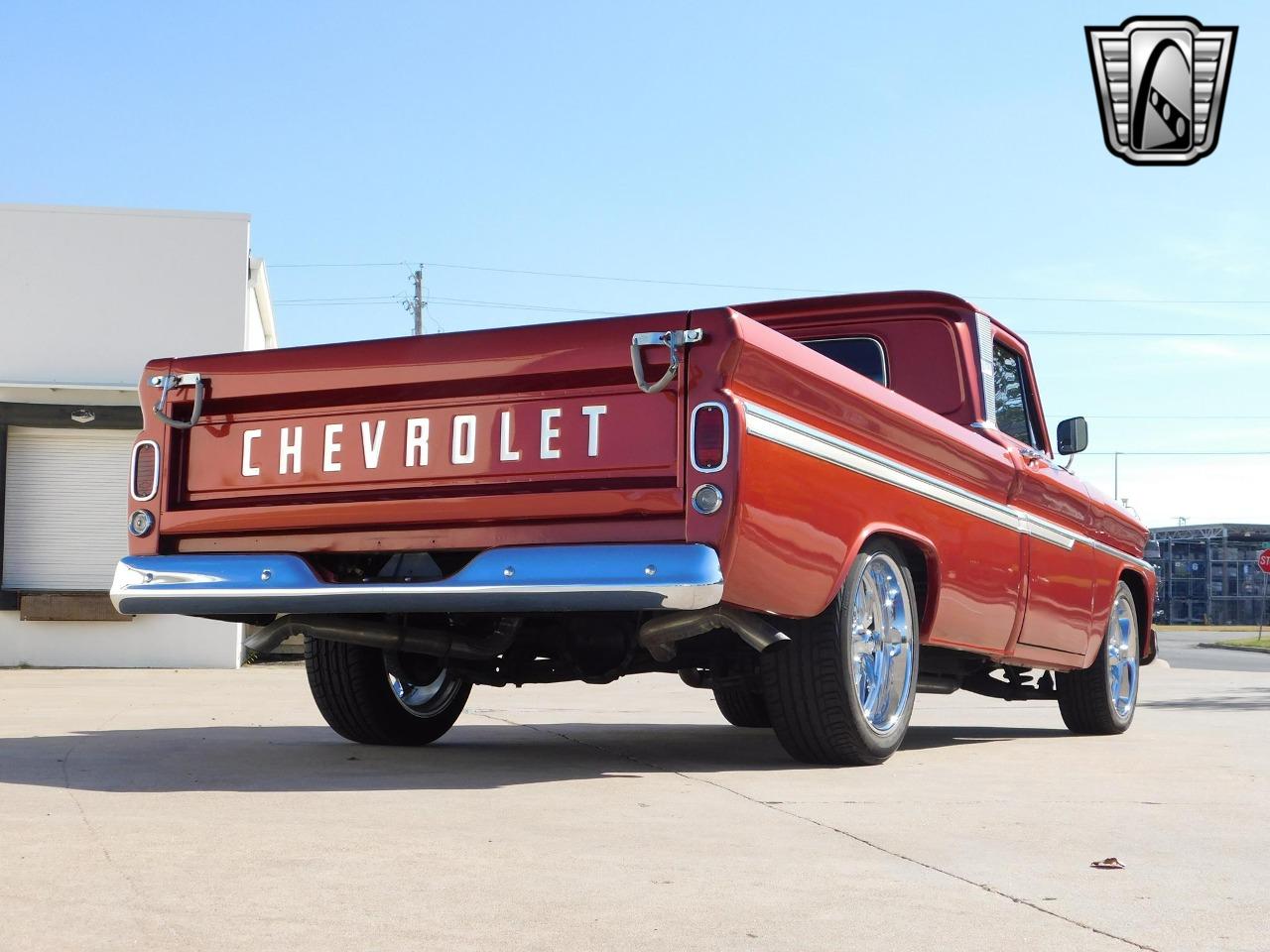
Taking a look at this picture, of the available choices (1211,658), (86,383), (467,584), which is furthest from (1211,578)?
(467,584)

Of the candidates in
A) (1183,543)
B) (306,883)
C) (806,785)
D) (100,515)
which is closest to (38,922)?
(306,883)

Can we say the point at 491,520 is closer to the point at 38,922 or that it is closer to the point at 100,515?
the point at 38,922

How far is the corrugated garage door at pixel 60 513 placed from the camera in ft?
58.9

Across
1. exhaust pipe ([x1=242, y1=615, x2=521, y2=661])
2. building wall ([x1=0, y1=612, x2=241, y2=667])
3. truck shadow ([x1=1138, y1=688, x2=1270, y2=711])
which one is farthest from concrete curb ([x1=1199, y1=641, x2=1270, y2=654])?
exhaust pipe ([x1=242, y1=615, x2=521, y2=661])

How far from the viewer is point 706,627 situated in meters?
5.25

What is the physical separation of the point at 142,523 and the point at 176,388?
0.53 m

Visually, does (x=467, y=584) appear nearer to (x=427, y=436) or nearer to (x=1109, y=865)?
(x=427, y=436)

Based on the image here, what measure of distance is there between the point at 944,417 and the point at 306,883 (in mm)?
4209

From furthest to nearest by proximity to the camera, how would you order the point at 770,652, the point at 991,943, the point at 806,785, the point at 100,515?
the point at 100,515 < the point at 770,652 < the point at 806,785 < the point at 991,943

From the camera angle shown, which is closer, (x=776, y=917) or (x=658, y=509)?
(x=776, y=917)

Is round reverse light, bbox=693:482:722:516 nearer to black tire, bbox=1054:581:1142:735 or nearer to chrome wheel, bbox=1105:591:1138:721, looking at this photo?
black tire, bbox=1054:581:1142:735

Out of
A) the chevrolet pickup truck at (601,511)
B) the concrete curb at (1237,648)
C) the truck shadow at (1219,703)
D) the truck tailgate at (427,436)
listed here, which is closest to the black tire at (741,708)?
the chevrolet pickup truck at (601,511)

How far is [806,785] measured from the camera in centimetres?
548

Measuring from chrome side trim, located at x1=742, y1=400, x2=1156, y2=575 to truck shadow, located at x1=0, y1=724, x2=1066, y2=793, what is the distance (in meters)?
1.12
